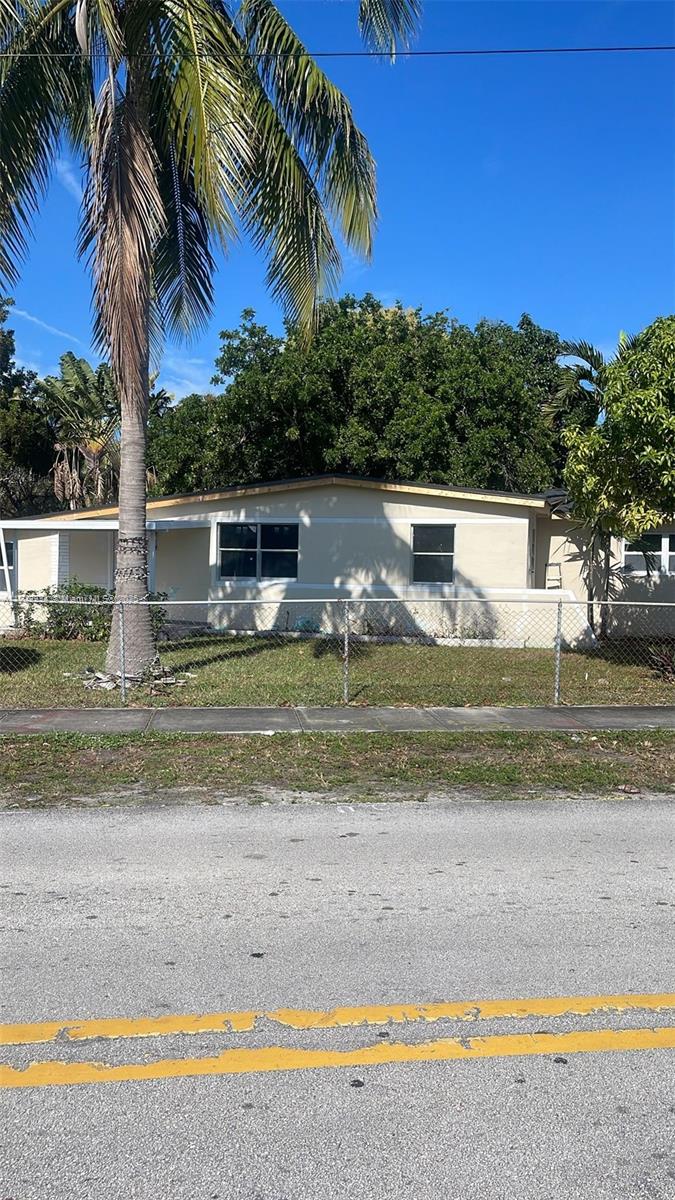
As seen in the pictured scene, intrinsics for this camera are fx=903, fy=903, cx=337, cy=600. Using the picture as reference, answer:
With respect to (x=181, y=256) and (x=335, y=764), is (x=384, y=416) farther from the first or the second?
(x=335, y=764)

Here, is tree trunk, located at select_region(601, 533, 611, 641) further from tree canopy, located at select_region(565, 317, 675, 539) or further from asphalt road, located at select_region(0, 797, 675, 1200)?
asphalt road, located at select_region(0, 797, 675, 1200)

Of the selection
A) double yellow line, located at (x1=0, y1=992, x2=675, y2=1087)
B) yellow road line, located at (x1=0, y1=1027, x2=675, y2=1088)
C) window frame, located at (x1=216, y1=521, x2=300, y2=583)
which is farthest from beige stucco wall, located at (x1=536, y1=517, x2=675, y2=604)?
yellow road line, located at (x1=0, y1=1027, x2=675, y2=1088)

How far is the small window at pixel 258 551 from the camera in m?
19.2

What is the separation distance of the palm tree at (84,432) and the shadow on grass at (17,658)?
17.4 meters

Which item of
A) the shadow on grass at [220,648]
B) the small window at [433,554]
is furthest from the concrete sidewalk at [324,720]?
the small window at [433,554]

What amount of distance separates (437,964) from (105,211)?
1052cm

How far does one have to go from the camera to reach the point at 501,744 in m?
9.27

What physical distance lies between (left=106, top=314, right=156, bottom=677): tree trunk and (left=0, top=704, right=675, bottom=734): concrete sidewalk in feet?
5.22

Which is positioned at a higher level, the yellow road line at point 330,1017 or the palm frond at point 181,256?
the palm frond at point 181,256

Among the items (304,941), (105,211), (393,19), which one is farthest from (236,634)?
(304,941)

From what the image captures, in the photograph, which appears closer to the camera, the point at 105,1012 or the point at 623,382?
the point at 105,1012

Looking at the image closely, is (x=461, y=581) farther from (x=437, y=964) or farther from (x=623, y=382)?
(x=437, y=964)

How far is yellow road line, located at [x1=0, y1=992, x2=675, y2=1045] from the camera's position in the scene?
3525 millimetres

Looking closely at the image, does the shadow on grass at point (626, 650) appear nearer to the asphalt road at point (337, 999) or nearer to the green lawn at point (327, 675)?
the green lawn at point (327, 675)
